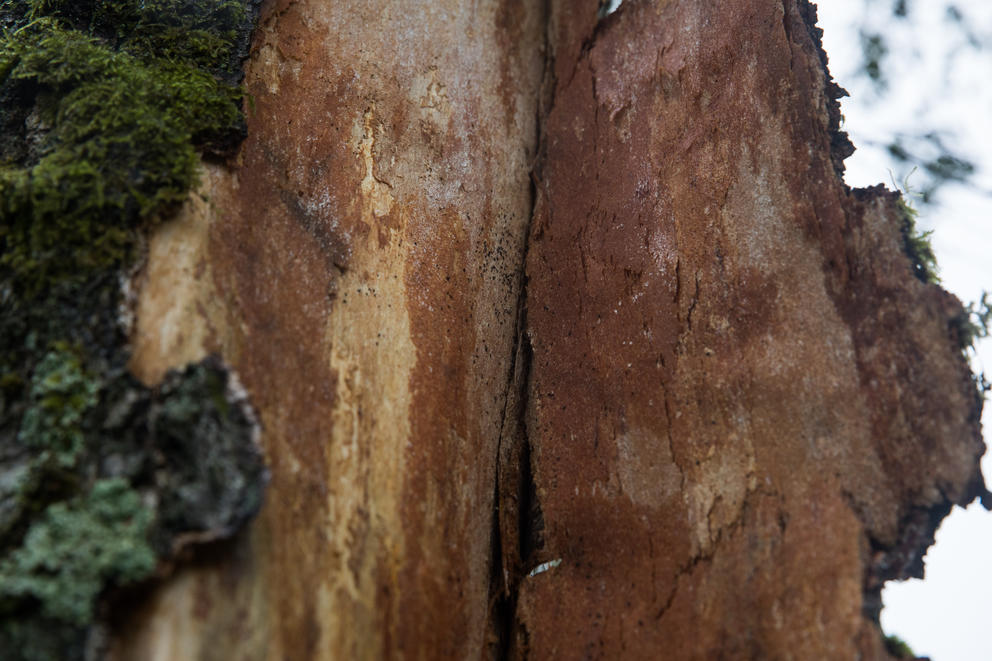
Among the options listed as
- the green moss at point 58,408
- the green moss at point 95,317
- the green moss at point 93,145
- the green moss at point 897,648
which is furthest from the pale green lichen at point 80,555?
the green moss at point 897,648

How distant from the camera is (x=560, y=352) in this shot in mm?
2021

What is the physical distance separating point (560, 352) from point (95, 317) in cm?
117

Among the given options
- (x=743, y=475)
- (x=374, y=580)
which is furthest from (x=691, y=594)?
(x=374, y=580)

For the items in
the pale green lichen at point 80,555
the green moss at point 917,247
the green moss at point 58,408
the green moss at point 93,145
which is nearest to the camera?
the pale green lichen at point 80,555

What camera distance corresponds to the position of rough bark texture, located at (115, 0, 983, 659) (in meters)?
1.54

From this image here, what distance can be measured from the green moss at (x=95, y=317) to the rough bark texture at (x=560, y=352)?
86mm

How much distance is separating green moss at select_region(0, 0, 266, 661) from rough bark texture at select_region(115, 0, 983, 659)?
0.28ft

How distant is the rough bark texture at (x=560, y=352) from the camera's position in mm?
1541

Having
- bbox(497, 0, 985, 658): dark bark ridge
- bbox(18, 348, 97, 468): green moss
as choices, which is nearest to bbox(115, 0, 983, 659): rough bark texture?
bbox(497, 0, 985, 658): dark bark ridge

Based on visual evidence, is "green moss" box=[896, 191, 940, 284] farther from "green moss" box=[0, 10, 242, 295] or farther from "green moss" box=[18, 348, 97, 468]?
"green moss" box=[18, 348, 97, 468]

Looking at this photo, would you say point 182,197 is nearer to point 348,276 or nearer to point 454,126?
point 348,276

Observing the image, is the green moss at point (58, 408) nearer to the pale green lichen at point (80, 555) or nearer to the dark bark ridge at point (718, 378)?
the pale green lichen at point (80, 555)

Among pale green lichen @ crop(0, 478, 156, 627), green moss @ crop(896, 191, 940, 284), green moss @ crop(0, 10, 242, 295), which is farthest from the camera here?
green moss @ crop(896, 191, 940, 284)

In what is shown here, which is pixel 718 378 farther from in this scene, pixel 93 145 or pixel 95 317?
pixel 93 145
